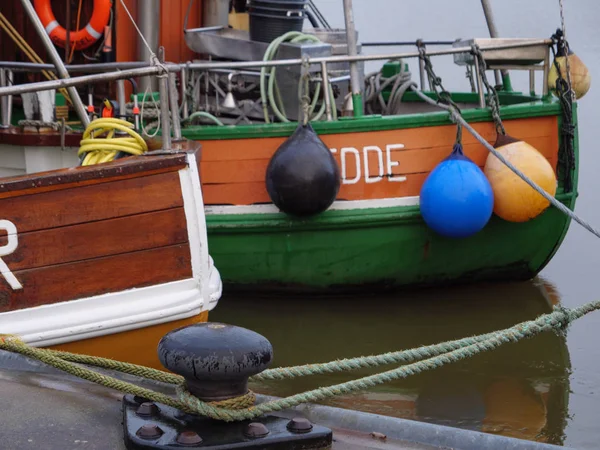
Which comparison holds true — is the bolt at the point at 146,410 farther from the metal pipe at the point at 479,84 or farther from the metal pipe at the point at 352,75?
the metal pipe at the point at 479,84

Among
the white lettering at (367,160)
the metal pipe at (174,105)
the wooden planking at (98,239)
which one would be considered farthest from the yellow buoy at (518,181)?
the wooden planking at (98,239)

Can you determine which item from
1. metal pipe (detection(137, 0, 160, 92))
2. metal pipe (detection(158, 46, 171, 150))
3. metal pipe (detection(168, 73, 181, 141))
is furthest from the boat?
metal pipe (detection(158, 46, 171, 150))

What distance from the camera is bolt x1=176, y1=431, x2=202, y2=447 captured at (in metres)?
2.45

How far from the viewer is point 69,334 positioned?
4227 millimetres

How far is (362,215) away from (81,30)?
10.8 ft

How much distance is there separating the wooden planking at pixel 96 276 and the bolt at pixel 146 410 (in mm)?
1658

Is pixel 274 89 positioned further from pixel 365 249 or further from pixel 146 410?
pixel 146 410

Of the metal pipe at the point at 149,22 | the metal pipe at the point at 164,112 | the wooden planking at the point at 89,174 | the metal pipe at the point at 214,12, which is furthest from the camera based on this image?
the metal pipe at the point at 214,12

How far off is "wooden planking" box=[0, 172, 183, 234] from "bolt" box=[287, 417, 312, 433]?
6.44 ft

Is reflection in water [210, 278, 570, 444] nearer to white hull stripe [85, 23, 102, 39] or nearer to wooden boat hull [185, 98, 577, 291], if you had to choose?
wooden boat hull [185, 98, 577, 291]

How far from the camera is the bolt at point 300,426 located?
2.57 meters

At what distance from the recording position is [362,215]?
6.67 metres

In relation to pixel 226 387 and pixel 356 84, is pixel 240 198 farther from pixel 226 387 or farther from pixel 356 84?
pixel 226 387

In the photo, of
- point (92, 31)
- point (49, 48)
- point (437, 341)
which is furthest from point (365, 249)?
point (92, 31)
